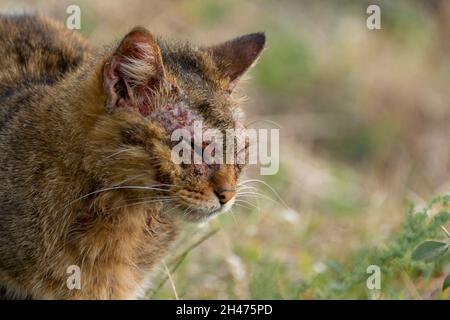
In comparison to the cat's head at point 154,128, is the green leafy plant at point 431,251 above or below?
below

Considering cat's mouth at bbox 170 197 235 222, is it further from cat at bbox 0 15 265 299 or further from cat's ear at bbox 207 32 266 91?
cat's ear at bbox 207 32 266 91

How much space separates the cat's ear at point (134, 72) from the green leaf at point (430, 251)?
3.90 ft

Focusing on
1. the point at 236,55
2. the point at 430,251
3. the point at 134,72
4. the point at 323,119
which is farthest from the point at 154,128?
the point at 323,119

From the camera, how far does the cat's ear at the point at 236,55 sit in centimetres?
402

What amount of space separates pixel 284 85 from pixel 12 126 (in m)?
5.51

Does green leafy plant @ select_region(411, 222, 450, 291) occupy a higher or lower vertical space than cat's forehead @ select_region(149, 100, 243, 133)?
lower

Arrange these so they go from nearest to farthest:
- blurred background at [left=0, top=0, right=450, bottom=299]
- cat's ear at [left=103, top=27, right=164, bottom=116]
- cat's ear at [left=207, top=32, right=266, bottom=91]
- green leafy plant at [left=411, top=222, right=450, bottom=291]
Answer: green leafy plant at [left=411, top=222, right=450, bottom=291] → cat's ear at [left=103, top=27, right=164, bottom=116] → cat's ear at [left=207, top=32, right=266, bottom=91] → blurred background at [left=0, top=0, right=450, bottom=299]

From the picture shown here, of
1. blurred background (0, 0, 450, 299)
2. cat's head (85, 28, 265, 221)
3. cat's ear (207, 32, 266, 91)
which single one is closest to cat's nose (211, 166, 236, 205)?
cat's head (85, 28, 265, 221)

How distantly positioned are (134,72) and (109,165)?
0.39 metres

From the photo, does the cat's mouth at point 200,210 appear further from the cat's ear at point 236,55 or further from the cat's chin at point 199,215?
the cat's ear at point 236,55

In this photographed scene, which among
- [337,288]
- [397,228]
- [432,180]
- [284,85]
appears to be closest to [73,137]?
[337,288]

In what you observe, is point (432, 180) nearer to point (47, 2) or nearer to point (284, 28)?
point (284, 28)

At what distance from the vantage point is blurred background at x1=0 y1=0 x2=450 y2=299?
17.6 ft

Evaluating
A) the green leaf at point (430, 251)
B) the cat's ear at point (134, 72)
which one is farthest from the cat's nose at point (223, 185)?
the green leaf at point (430, 251)
